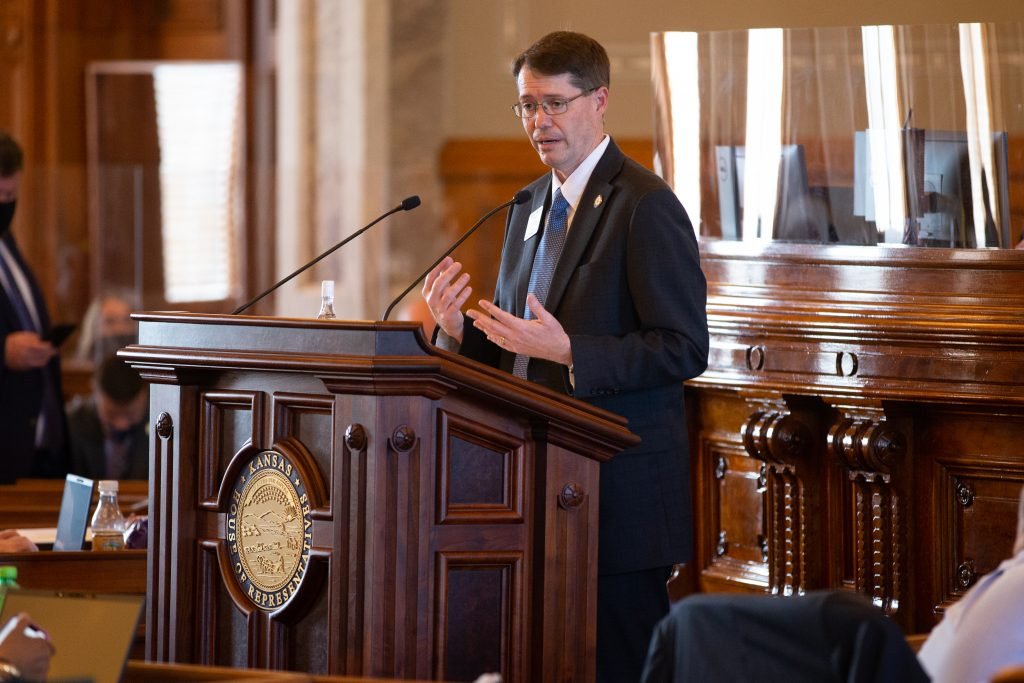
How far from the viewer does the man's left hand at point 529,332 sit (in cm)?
283

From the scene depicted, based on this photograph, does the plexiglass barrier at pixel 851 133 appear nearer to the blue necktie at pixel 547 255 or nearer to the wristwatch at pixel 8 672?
the blue necktie at pixel 547 255

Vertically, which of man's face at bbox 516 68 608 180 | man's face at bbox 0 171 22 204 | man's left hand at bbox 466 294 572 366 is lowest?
man's left hand at bbox 466 294 572 366

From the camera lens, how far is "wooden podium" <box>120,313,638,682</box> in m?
2.61

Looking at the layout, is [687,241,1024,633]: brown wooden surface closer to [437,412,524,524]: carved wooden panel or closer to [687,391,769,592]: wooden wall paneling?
[687,391,769,592]: wooden wall paneling

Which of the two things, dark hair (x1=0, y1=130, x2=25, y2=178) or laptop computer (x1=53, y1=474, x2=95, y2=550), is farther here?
dark hair (x1=0, y1=130, x2=25, y2=178)

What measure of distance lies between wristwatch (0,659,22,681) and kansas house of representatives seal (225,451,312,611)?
1.79ft

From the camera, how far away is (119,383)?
6.00 m

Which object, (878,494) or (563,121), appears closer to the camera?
(563,121)

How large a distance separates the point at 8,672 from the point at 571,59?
158cm

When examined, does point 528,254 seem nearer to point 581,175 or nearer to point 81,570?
point 581,175

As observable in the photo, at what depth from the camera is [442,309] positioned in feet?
10.4

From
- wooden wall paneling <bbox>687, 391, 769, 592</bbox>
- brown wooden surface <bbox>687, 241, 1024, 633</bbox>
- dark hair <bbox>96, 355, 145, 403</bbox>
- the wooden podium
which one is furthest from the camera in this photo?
dark hair <bbox>96, 355, 145, 403</bbox>

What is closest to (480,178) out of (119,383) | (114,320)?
(114,320)

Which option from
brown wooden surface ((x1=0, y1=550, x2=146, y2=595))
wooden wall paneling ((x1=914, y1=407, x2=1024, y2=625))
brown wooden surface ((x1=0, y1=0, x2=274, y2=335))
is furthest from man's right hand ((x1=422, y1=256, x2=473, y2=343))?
brown wooden surface ((x1=0, y1=0, x2=274, y2=335))
